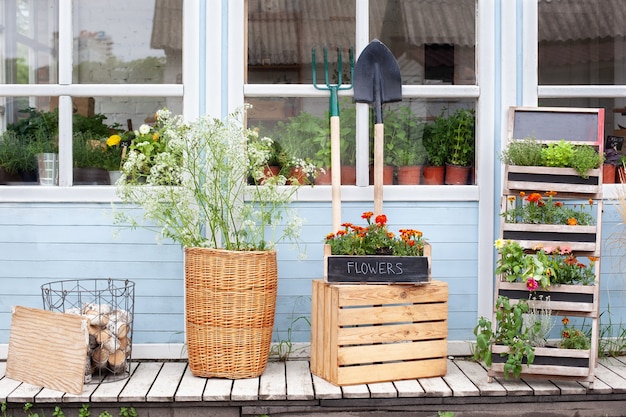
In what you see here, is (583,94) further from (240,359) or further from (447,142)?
(240,359)

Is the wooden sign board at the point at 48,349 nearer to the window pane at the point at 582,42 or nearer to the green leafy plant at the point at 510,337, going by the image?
the green leafy plant at the point at 510,337

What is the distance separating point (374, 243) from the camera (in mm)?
3678

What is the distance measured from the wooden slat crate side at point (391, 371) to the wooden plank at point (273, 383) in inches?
9.7

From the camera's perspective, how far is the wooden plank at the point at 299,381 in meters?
3.43

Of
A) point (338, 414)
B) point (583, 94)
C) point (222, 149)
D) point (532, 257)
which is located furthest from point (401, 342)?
point (583, 94)

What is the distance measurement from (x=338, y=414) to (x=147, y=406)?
32.5 inches

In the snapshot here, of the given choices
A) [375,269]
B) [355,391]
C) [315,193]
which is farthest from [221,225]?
[355,391]

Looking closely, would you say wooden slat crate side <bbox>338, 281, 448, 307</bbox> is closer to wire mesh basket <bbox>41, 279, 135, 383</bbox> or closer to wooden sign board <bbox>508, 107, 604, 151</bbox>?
wooden sign board <bbox>508, 107, 604, 151</bbox>

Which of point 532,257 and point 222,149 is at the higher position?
point 222,149

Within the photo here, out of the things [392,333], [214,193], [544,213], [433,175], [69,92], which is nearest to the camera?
[392,333]

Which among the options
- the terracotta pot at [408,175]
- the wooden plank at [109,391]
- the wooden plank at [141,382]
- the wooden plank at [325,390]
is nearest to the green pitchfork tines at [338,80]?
the terracotta pot at [408,175]

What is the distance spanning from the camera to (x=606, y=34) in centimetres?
441

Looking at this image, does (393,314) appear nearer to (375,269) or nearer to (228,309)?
(375,269)

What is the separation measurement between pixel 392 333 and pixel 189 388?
36.8 inches
